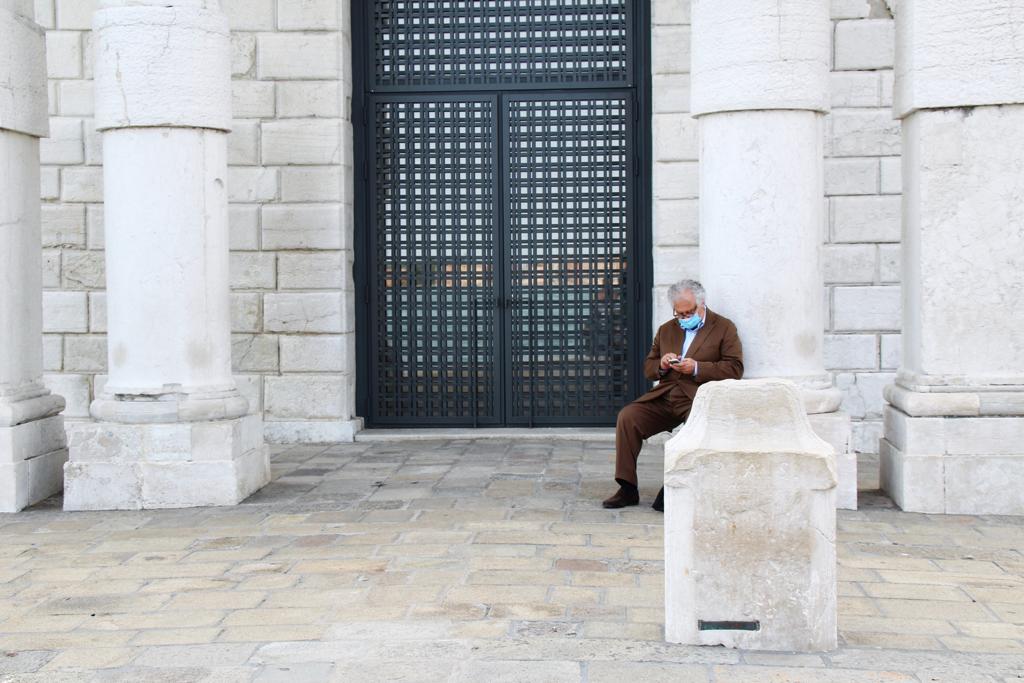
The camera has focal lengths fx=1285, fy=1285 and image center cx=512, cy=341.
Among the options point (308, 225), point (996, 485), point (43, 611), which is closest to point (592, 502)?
point (996, 485)

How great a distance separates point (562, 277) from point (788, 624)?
6.90m

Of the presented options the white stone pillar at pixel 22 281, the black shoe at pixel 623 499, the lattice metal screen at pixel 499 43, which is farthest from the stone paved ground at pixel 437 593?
the lattice metal screen at pixel 499 43

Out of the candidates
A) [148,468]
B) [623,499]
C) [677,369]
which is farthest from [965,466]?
[148,468]

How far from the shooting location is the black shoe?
7926 mm

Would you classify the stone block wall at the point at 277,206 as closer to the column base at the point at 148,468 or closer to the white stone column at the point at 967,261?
the column base at the point at 148,468

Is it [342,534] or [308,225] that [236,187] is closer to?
[308,225]

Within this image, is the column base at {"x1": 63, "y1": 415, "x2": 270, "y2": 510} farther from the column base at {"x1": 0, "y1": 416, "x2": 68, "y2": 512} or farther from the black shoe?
the black shoe

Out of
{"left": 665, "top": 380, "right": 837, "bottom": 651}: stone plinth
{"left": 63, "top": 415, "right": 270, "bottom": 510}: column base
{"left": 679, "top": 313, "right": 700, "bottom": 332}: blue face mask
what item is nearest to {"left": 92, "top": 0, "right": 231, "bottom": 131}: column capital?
{"left": 63, "top": 415, "right": 270, "bottom": 510}: column base

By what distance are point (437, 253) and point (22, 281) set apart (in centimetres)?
394

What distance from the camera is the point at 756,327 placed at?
26.1ft

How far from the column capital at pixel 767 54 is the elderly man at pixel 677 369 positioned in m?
1.22

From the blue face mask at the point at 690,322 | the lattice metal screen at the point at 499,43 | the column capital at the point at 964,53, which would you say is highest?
the lattice metal screen at the point at 499,43

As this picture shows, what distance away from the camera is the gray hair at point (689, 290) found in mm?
7777

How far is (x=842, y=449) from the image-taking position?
790 cm
